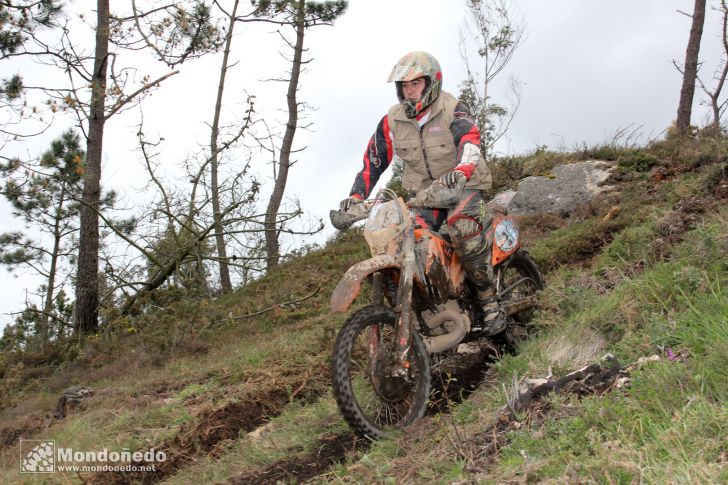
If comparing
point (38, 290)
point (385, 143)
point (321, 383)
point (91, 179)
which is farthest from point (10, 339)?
point (385, 143)

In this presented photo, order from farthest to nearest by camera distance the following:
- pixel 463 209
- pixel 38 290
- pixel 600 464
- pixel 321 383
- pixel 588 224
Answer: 1. pixel 38 290
2. pixel 588 224
3. pixel 321 383
4. pixel 463 209
5. pixel 600 464

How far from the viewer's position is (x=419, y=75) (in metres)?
5.13

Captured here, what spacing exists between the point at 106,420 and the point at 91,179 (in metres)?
7.10

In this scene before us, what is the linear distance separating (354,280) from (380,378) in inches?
26.4

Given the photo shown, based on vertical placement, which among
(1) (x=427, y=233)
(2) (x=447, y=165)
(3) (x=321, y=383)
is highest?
(2) (x=447, y=165)

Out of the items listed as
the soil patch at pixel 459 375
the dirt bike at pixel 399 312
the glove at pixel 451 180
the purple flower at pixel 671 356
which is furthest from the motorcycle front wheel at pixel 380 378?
the purple flower at pixel 671 356

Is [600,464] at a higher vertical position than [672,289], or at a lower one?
lower

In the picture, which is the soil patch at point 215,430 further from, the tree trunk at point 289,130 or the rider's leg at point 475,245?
the tree trunk at point 289,130

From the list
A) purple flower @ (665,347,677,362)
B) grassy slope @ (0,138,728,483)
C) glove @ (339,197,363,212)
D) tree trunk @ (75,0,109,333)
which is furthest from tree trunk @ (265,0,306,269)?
purple flower @ (665,347,677,362)

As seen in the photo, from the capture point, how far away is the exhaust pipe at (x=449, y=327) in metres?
4.91

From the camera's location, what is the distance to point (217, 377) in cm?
710

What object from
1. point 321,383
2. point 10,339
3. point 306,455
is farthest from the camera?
point 10,339

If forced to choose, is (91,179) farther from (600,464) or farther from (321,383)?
(600,464)

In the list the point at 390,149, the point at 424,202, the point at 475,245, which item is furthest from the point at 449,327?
the point at 390,149
